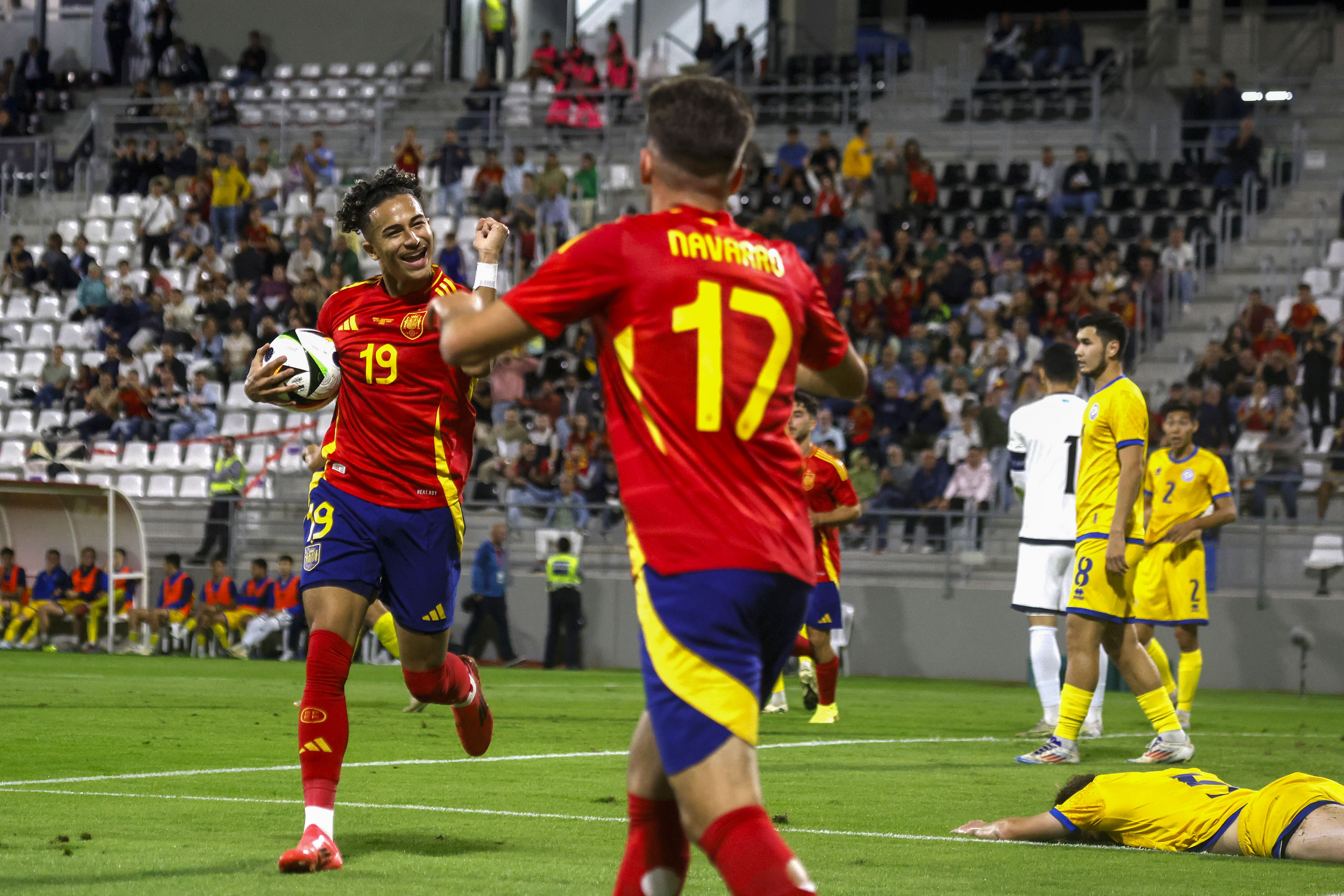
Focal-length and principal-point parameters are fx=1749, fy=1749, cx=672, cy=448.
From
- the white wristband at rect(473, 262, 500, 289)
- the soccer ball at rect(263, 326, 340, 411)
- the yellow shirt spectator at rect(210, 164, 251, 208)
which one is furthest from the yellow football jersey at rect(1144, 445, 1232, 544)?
the yellow shirt spectator at rect(210, 164, 251, 208)

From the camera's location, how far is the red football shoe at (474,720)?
705 centimetres

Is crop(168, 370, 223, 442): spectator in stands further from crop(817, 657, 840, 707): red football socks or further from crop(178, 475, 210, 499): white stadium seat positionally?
crop(817, 657, 840, 707): red football socks

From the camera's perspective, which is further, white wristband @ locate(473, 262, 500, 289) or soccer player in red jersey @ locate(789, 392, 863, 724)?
soccer player in red jersey @ locate(789, 392, 863, 724)

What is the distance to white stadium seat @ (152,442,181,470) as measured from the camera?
966 inches

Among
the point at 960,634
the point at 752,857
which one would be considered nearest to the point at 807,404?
the point at 752,857

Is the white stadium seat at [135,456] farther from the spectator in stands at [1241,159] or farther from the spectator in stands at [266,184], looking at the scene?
the spectator in stands at [1241,159]

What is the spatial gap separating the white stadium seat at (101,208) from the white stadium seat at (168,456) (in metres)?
7.65

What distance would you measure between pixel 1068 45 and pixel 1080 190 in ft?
16.3

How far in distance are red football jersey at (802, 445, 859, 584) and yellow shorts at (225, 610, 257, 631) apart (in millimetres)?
11010

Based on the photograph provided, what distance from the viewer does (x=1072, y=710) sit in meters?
9.49

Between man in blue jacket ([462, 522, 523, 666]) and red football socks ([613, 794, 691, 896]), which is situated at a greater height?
red football socks ([613, 794, 691, 896])

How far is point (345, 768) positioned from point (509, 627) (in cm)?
1265

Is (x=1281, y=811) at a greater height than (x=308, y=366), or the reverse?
(x=308, y=366)

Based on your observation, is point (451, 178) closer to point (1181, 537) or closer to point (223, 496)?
point (223, 496)
